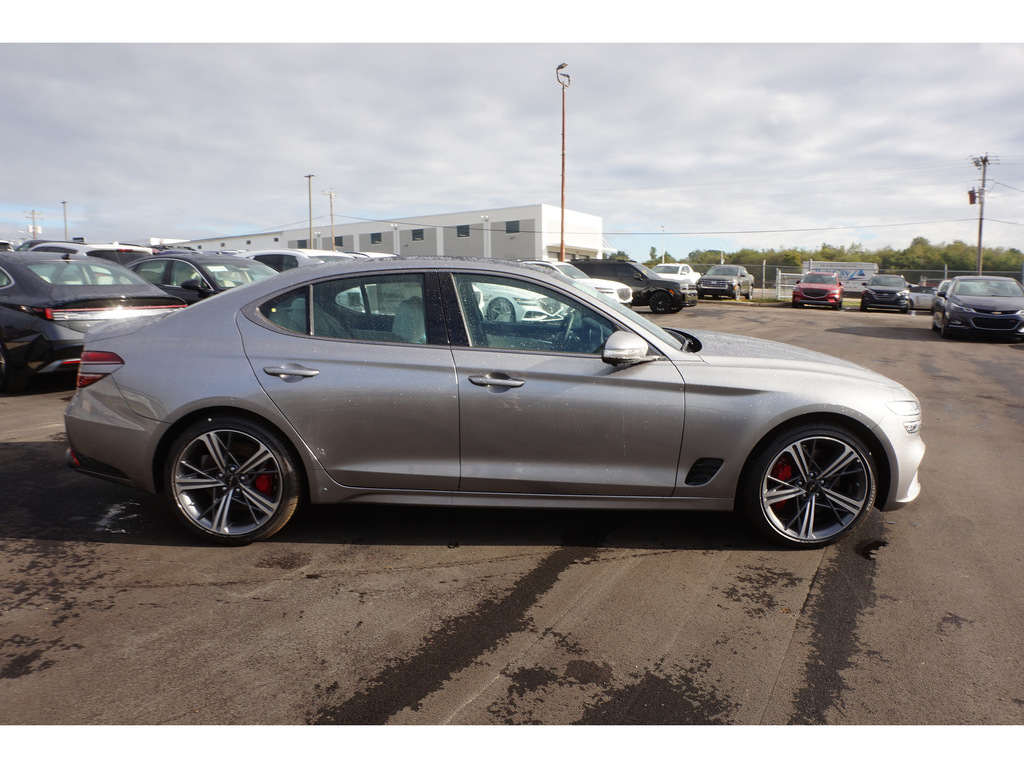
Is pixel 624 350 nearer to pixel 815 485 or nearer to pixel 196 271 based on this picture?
pixel 815 485

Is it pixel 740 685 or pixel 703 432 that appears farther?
pixel 703 432

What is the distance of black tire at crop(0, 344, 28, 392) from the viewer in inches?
299

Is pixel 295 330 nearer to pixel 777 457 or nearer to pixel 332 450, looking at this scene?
pixel 332 450

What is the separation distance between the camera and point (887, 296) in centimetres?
2700

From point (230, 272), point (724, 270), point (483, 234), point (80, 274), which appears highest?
point (483, 234)

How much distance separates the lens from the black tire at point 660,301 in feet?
72.9

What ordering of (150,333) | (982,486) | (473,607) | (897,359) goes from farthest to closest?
(897,359) < (982,486) < (150,333) < (473,607)

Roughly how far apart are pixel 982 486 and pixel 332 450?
4.64m

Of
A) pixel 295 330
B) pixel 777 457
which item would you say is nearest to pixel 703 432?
pixel 777 457

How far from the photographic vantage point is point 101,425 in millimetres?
3824

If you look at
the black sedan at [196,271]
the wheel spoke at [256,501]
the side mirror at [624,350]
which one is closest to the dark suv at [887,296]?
the black sedan at [196,271]

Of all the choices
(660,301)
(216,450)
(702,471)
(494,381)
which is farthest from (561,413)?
(660,301)

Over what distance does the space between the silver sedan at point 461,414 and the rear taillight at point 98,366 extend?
0.03ft

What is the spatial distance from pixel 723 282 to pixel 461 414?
29.4 m
